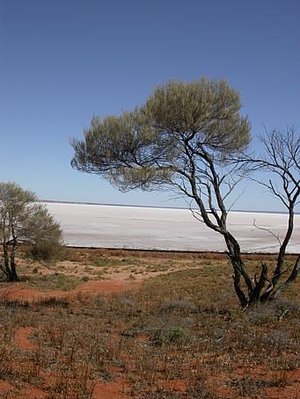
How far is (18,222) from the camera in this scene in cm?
2980

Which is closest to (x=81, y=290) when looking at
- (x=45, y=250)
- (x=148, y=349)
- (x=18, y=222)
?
(x=18, y=222)

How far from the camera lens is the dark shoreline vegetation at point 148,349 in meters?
5.93

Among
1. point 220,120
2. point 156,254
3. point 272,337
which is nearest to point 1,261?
point 156,254

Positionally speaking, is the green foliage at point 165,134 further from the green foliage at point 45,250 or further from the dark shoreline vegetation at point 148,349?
the green foliage at point 45,250

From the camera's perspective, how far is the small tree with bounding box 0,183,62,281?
28859 millimetres

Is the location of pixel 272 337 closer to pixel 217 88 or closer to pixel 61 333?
pixel 61 333

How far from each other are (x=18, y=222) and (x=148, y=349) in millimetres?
22802

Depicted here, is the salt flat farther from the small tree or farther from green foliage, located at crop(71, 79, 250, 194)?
green foliage, located at crop(71, 79, 250, 194)

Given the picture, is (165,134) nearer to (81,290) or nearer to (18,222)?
(81,290)

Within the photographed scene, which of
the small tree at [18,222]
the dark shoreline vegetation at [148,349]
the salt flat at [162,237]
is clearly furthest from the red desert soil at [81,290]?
the salt flat at [162,237]

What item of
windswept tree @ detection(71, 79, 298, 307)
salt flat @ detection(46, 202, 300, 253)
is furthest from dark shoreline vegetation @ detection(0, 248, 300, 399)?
salt flat @ detection(46, 202, 300, 253)

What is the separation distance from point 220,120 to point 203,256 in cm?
3068

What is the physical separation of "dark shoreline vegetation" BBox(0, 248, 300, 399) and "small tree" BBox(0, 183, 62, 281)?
1247cm

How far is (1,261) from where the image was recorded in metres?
32.7
